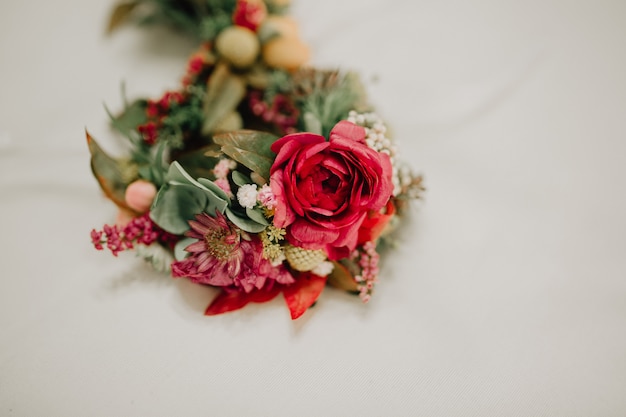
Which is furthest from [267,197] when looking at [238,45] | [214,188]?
[238,45]

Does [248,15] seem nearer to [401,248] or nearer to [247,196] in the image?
[247,196]

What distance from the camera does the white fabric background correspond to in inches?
28.2

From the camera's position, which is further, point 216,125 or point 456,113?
point 456,113

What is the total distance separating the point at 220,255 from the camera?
2.09ft

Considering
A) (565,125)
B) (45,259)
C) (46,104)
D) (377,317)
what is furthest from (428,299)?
(46,104)

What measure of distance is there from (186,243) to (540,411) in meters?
0.71

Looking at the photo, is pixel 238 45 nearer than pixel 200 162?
No

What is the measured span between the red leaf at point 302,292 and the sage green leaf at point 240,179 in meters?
0.21

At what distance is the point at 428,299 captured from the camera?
843 mm

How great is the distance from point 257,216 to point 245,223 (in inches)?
1.1

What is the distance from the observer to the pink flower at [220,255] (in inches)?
25.1

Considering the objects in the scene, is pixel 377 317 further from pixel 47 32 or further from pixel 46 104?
pixel 47 32

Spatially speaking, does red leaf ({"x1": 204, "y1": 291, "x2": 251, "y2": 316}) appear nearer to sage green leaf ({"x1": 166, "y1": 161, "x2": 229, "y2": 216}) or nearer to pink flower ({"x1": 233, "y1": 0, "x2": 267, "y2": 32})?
sage green leaf ({"x1": 166, "y1": 161, "x2": 229, "y2": 216})

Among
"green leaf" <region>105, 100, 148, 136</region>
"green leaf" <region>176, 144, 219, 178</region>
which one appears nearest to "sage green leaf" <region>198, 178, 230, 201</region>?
"green leaf" <region>176, 144, 219, 178</region>
